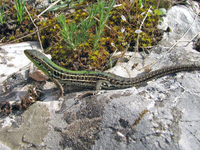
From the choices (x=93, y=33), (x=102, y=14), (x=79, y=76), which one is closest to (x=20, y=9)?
(x=93, y=33)

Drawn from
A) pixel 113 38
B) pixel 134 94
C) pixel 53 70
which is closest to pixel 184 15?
pixel 113 38

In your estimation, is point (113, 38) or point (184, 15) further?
point (184, 15)

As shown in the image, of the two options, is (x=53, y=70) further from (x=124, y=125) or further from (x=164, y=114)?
(x=164, y=114)

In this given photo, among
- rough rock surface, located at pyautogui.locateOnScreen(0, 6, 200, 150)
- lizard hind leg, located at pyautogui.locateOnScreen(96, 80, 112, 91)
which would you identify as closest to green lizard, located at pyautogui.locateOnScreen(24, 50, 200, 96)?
lizard hind leg, located at pyautogui.locateOnScreen(96, 80, 112, 91)

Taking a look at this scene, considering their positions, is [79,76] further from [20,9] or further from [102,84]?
[20,9]

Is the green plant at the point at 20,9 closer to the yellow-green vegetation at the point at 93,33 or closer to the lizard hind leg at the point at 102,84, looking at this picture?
the yellow-green vegetation at the point at 93,33

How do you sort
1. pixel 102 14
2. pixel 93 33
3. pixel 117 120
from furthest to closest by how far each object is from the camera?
1. pixel 93 33
2. pixel 102 14
3. pixel 117 120
